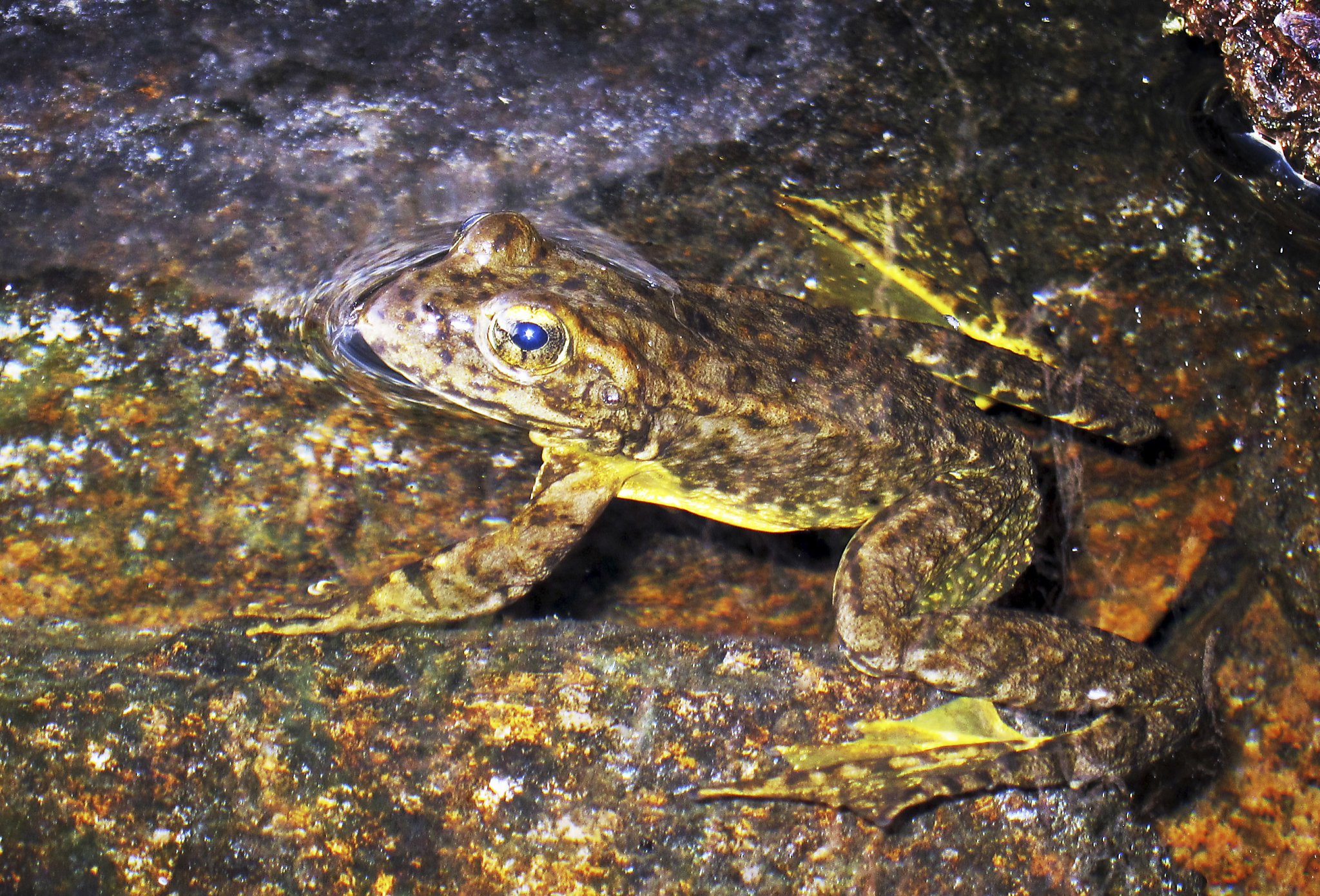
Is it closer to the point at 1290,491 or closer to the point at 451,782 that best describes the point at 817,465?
the point at 451,782

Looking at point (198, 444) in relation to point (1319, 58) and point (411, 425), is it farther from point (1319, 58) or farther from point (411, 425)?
A: point (1319, 58)

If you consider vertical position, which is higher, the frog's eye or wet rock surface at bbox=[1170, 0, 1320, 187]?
wet rock surface at bbox=[1170, 0, 1320, 187]

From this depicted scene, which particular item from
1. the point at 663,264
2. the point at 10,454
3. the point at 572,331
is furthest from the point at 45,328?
the point at 663,264

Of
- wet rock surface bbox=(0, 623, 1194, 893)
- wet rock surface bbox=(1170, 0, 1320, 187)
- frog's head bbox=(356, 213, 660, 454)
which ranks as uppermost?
wet rock surface bbox=(1170, 0, 1320, 187)

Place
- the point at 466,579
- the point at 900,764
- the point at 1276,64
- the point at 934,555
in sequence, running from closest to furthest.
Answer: the point at 900,764 < the point at 466,579 < the point at 934,555 < the point at 1276,64

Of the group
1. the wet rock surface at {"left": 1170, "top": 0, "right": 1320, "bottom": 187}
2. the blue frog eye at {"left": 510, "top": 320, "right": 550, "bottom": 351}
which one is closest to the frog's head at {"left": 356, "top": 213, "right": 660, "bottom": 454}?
the blue frog eye at {"left": 510, "top": 320, "right": 550, "bottom": 351}

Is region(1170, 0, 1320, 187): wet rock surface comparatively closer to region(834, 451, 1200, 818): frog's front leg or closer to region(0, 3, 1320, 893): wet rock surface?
region(0, 3, 1320, 893): wet rock surface

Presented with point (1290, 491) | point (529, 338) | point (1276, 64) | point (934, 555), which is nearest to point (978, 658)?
point (934, 555)
